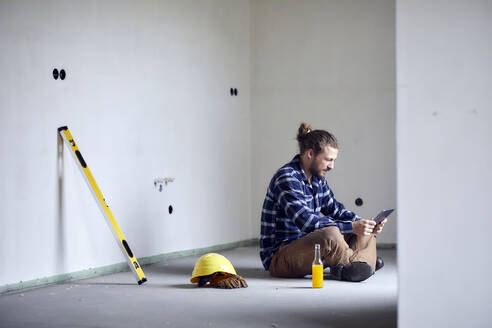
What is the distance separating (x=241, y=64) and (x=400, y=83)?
14.0ft

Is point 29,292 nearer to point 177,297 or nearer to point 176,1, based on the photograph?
point 177,297

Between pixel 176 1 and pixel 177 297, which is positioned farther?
pixel 176 1

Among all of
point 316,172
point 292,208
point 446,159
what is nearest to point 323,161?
point 316,172

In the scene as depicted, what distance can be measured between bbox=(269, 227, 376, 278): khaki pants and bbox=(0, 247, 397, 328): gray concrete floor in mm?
87

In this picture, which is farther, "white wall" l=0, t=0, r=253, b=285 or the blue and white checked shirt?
the blue and white checked shirt

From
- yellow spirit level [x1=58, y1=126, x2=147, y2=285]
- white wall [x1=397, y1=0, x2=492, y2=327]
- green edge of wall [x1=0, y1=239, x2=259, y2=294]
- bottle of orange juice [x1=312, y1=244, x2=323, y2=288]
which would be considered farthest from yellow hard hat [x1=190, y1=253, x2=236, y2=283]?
white wall [x1=397, y1=0, x2=492, y2=327]

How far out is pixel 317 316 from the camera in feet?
11.1

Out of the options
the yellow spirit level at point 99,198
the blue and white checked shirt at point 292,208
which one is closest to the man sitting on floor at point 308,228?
the blue and white checked shirt at point 292,208

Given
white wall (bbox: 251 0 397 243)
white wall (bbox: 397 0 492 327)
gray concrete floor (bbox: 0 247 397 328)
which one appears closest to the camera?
white wall (bbox: 397 0 492 327)

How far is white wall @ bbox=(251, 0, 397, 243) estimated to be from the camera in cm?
643

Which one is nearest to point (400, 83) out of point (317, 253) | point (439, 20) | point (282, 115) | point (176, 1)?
point (439, 20)

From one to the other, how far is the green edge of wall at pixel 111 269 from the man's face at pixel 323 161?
1.57 metres

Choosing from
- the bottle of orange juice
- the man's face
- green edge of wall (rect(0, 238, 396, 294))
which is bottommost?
green edge of wall (rect(0, 238, 396, 294))

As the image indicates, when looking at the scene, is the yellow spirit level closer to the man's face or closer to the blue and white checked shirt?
the blue and white checked shirt
